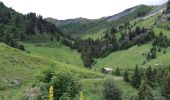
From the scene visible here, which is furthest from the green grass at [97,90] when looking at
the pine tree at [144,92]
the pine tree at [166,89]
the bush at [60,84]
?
the bush at [60,84]

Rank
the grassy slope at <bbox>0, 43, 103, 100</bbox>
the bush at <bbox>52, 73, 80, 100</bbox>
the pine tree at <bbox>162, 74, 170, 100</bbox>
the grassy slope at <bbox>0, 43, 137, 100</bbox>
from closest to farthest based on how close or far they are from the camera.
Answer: the bush at <bbox>52, 73, 80, 100</bbox> < the grassy slope at <bbox>0, 43, 103, 100</bbox> < the grassy slope at <bbox>0, 43, 137, 100</bbox> < the pine tree at <bbox>162, 74, 170, 100</bbox>

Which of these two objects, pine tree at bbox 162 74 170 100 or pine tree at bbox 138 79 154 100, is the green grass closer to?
pine tree at bbox 138 79 154 100

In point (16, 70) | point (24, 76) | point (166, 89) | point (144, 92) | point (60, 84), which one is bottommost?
point (166, 89)

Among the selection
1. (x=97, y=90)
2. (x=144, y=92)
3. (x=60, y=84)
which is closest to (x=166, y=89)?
(x=144, y=92)

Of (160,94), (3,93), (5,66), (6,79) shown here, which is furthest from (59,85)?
(160,94)

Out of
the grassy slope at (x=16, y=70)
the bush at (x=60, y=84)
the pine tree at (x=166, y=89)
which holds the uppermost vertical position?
the bush at (x=60, y=84)

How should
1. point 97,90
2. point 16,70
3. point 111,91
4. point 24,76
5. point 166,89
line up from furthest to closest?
point 97,90 → point 166,89 → point 16,70 → point 24,76 → point 111,91

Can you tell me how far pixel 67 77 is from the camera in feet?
158

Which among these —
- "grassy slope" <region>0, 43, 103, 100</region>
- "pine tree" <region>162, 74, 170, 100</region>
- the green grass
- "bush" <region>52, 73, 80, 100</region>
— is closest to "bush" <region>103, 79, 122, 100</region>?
the green grass

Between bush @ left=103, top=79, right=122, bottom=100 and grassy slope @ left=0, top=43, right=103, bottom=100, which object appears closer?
grassy slope @ left=0, top=43, right=103, bottom=100

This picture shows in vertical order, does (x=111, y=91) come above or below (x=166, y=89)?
above

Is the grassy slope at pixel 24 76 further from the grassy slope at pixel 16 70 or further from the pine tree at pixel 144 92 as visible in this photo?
the pine tree at pixel 144 92

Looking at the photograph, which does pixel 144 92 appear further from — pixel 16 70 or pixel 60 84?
pixel 60 84

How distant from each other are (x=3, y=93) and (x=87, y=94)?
1227 inches
